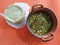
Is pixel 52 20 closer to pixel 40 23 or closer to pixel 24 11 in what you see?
pixel 40 23

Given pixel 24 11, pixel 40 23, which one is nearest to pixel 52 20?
pixel 40 23

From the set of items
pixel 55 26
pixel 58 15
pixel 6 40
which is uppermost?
pixel 58 15

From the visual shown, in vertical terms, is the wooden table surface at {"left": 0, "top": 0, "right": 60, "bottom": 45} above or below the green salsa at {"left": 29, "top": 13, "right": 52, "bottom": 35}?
below

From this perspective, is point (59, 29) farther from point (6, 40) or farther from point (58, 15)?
point (6, 40)

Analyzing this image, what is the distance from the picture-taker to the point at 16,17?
103 centimetres

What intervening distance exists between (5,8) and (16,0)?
9cm

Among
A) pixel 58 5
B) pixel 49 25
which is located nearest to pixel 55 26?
pixel 49 25

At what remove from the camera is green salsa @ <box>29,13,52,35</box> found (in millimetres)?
1025

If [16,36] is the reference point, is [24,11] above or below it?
above

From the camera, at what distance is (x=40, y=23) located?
104cm

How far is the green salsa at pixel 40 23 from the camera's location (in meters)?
1.03

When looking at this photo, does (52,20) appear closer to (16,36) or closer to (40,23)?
(40,23)

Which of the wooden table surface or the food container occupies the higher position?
the food container

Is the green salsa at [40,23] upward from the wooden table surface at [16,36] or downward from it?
upward
